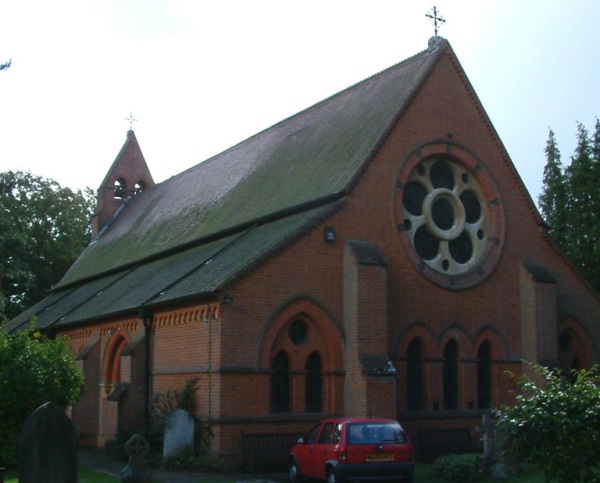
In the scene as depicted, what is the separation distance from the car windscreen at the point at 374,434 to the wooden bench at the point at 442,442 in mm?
6257

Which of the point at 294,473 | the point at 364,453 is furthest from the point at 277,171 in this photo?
the point at 364,453

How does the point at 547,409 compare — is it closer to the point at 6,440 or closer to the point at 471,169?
the point at 6,440

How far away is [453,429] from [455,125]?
9731 mm

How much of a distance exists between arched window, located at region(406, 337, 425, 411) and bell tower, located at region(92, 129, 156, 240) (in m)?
28.1

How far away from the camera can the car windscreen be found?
727 inches

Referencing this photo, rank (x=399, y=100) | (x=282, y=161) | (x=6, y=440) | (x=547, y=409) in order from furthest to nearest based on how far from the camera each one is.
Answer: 1. (x=282, y=161)
2. (x=399, y=100)
3. (x=6, y=440)
4. (x=547, y=409)

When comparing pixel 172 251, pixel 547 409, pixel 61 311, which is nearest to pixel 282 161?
pixel 172 251

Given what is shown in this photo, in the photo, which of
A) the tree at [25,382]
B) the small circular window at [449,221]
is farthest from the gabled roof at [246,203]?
the tree at [25,382]

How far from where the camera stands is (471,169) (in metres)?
28.4

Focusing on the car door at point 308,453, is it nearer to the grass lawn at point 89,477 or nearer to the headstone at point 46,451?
the grass lawn at point 89,477

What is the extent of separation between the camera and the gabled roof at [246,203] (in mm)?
25969

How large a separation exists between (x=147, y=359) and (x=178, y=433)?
443 centimetres

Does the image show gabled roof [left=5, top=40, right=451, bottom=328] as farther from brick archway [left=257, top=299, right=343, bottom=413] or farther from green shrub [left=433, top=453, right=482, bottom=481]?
green shrub [left=433, top=453, right=482, bottom=481]

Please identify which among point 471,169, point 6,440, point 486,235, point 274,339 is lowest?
point 6,440
